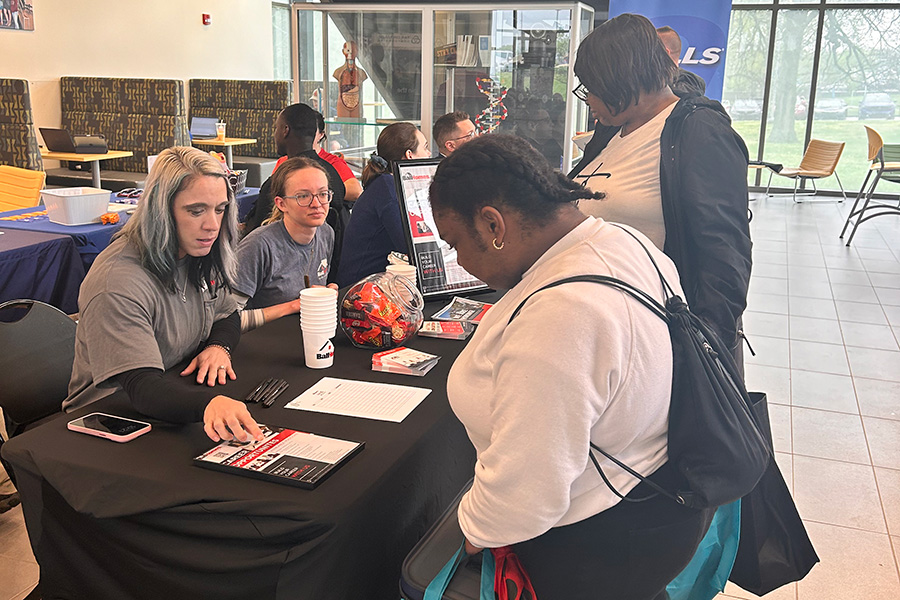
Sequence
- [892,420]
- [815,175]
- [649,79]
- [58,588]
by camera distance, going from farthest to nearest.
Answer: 1. [815,175]
2. [892,420]
3. [649,79]
4. [58,588]

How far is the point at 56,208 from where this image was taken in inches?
150

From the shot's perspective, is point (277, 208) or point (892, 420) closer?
point (277, 208)

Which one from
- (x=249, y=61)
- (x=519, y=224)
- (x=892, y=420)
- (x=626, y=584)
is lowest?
(x=892, y=420)

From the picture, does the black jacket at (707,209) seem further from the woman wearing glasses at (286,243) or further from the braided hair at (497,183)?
the woman wearing glasses at (286,243)

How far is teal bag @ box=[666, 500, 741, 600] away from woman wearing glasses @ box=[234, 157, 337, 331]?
55.2 inches

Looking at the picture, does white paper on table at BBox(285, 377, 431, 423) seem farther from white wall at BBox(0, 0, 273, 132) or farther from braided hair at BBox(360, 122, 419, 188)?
white wall at BBox(0, 0, 273, 132)

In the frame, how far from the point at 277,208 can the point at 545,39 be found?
5.01 meters

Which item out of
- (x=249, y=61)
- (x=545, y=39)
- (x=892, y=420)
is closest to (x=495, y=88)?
(x=545, y=39)

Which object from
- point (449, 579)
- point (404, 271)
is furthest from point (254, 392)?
point (404, 271)

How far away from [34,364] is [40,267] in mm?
1710

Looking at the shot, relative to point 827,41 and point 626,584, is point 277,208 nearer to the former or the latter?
point 626,584

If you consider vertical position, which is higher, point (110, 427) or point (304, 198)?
point (304, 198)

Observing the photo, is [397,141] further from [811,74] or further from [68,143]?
[811,74]

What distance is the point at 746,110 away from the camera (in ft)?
35.6
